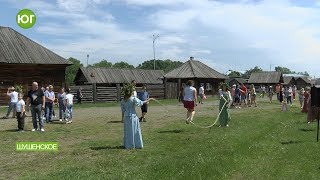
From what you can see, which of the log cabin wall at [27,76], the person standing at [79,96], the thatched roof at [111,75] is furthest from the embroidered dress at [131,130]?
the thatched roof at [111,75]

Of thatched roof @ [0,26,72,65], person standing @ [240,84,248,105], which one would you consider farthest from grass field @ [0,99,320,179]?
thatched roof @ [0,26,72,65]

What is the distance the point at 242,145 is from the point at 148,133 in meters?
4.00

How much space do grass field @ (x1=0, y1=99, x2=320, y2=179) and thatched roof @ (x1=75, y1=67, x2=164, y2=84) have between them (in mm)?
43705

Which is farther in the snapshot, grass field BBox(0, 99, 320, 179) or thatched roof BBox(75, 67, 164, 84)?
thatched roof BBox(75, 67, 164, 84)

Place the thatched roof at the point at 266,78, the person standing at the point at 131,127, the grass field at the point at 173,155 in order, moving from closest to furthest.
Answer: the grass field at the point at 173,155, the person standing at the point at 131,127, the thatched roof at the point at 266,78

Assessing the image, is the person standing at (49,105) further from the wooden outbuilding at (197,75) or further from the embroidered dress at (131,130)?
the wooden outbuilding at (197,75)

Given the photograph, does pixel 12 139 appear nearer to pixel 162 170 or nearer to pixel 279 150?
pixel 162 170

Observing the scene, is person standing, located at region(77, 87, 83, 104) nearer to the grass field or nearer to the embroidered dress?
the grass field

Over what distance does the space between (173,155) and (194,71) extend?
1998 inches

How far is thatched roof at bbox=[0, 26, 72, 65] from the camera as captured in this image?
3811cm

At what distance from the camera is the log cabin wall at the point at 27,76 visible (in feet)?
125

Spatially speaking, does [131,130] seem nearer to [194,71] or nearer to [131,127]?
[131,127]

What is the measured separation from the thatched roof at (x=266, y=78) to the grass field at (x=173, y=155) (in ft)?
282

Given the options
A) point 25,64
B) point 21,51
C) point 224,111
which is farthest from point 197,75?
point 224,111
